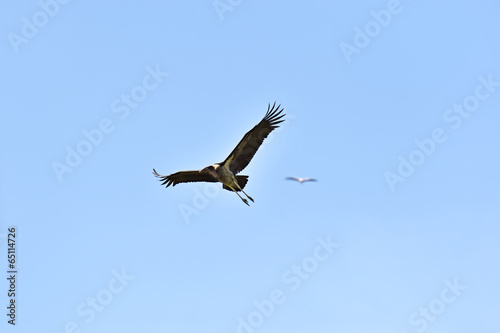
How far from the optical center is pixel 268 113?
26109mm

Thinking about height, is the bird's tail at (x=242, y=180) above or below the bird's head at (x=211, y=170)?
below

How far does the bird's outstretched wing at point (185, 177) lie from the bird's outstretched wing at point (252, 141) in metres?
1.94

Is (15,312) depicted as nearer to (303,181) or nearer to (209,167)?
(209,167)

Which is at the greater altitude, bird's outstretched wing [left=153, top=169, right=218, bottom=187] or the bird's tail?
bird's outstretched wing [left=153, top=169, right=218, bottom=187]

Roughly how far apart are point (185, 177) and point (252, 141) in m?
4.21

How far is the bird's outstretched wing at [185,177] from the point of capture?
94.2ft

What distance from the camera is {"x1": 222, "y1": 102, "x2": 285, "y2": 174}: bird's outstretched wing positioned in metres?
26.1

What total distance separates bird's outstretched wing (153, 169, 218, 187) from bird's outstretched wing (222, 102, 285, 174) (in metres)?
1.94

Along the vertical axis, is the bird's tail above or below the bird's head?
below

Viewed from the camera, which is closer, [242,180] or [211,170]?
[242,180]

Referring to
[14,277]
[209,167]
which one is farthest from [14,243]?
[209,167]

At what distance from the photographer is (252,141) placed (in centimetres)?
2638

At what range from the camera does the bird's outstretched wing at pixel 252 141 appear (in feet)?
85.7

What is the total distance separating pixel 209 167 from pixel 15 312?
9.69 m
